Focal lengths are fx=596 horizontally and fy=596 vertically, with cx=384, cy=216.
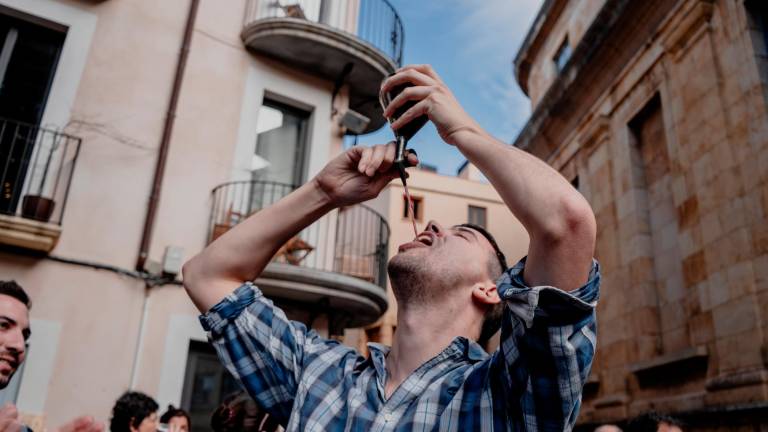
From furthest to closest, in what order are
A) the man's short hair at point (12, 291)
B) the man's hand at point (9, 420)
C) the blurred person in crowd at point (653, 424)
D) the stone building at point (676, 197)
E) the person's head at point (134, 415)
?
1. the stone building at point (676, 197)
2. the person's head at point (134, 415)
3. the blurred person in crowd at point (653, 424)
4. the man's short hair at point (12, 291)
5. the man's hand at point (9, 420)

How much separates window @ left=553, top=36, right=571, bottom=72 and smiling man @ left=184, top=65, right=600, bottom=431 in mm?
13512

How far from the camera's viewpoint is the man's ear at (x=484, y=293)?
1.82m

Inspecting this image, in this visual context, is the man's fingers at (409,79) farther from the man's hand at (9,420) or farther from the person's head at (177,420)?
the person's head at (177,420)

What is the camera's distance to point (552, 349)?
1.18 meters

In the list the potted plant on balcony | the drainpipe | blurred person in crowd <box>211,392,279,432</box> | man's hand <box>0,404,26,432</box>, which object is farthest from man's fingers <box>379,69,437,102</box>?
the drainpipe

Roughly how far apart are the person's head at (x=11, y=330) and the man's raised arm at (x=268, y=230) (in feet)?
3.55

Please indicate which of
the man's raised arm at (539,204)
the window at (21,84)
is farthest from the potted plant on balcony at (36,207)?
the man's raised arm at (539,204)

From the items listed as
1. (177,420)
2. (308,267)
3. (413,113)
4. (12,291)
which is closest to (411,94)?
(413,113)

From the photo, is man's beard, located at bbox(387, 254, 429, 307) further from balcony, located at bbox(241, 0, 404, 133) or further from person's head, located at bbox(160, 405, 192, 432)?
balcony, located at bbox(241, 0, 404, 133)

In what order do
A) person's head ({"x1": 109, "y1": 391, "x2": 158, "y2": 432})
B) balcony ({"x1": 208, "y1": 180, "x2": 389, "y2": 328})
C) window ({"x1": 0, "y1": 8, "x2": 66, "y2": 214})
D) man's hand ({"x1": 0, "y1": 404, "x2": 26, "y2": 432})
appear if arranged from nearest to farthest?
man's hand ({"x1": 0, "y1": 404, "x2": 26, "y2": 432}) < person's head ({"x1": 109, "y1": 391, "x2": 158, "y2": 432}) < window ({"x1": 0, "y1": 8, "x2": 66, "y2": 214}) < balcony ({"x1": 208, "y1": 180, "x2": 389, "y2": 328})

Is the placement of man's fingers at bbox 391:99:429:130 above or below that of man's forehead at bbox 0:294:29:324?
above

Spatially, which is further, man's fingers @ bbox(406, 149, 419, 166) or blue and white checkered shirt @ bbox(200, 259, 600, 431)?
man's fingers @ bbox(406, 149, 419, 166)

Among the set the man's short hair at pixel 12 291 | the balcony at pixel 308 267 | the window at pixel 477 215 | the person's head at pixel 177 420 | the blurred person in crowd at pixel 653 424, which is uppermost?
the window at pixel 477 215

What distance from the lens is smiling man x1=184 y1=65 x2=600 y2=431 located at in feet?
3.92
